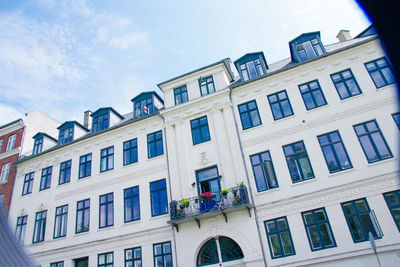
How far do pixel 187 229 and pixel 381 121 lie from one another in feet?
40.4

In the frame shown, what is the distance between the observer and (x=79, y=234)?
19.9 metres

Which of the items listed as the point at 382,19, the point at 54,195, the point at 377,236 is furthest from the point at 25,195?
the point at 382,19

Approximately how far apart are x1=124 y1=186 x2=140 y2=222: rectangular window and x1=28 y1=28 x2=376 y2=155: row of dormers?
5.95 metres

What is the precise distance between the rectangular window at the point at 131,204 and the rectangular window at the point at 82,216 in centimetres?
322

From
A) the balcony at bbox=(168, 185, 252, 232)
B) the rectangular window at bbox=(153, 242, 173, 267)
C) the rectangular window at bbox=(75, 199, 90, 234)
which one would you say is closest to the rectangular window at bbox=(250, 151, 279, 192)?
the balcony at bbox=(168, 185, 252, 232)

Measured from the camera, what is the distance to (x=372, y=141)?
50.0 feet

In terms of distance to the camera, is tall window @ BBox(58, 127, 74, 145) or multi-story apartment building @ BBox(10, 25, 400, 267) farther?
tall window @ BBox(58, 127, 74, 145)

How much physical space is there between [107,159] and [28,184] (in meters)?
8.12

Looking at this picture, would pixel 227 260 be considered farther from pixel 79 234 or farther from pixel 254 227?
pixel 79 234

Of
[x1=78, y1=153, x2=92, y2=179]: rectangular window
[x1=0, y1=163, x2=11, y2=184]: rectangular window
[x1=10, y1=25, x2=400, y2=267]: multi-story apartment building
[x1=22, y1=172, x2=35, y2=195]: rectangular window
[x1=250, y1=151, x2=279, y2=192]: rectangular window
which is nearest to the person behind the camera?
[x1=10, y1=25, x2=400, y2=267]: multi-story apartment building

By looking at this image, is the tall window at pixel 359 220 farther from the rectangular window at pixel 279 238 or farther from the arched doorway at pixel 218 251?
the arched doorway at pixel 218 251

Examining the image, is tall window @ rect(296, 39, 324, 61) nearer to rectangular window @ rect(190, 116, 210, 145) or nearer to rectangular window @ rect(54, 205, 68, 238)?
rectangular window @ rect(190, 116, 210, 145)

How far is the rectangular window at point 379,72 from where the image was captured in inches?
641

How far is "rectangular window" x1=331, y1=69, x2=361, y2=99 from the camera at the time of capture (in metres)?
16.8
